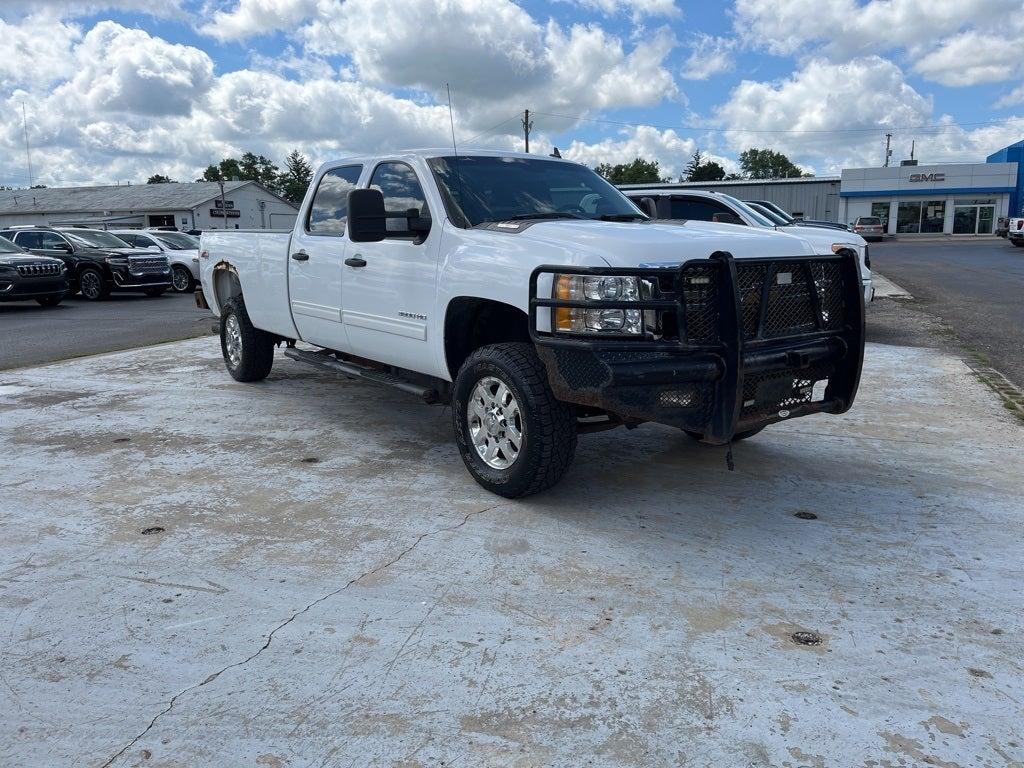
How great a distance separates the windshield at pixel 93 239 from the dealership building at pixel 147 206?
3106 centimetres

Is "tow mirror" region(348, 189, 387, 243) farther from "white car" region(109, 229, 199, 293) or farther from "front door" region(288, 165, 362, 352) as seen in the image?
"white car" region(109, 229, 199, 293)

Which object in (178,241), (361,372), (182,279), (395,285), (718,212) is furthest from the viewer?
(178,241)

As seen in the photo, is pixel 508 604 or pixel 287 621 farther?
pixel 508 604

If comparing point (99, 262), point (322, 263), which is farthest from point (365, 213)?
point (99, 262)

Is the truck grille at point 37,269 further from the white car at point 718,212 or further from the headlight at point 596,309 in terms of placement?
the headlight at point 596,309

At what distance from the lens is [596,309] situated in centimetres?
393

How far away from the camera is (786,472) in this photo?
516 centimetres

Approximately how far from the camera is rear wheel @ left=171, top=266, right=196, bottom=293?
20.8 m

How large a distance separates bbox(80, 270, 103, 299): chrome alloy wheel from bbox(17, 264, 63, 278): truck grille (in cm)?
189

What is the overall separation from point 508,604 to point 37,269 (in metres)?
16.6

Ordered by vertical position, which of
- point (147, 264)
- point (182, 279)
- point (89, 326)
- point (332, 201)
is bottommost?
point (89, 326)

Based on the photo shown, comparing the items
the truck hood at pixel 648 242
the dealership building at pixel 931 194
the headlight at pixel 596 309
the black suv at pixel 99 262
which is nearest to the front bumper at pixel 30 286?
the black suv at pixel 99 262

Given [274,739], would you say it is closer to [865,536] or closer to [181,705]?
[181,705]

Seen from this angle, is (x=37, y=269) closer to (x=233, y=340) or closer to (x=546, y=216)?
(x=233, y=340)
